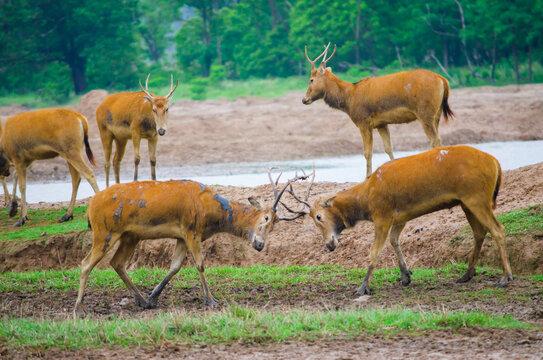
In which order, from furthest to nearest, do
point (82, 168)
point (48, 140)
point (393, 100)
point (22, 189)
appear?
point (22, 189) → point (48, 140) → point (82, 168) → point (393, 100)

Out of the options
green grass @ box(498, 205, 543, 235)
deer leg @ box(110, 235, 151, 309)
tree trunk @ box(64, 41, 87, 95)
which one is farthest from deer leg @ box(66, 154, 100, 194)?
tree trunk @ box(64, 41, 87, 95)

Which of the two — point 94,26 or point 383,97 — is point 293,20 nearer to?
point 94,26

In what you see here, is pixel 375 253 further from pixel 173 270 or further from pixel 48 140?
pixel 48 140

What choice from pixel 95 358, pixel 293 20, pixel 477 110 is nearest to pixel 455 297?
pixel 95 358

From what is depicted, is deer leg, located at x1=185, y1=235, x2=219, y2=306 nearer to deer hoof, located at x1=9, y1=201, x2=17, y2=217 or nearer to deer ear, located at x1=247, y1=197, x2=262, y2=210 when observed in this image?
deer ear, located at x1=247, y1=197, x2=262, y2=210

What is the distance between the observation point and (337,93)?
508 inches

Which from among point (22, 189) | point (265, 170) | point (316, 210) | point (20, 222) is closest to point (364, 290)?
point (316, 210)

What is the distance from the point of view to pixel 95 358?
6141 millimetres

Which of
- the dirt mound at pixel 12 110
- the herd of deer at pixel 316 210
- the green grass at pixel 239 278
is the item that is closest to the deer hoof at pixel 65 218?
the green grass at pixel 239 278

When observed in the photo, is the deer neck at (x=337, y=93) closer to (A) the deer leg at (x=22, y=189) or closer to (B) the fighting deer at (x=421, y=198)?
(B) the fighting deer at (x=421, y=198)

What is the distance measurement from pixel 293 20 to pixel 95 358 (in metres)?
34.9

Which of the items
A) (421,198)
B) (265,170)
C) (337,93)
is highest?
(337,93)

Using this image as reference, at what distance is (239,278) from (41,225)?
16.3 ft

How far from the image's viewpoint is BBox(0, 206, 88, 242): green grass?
12133 mm
